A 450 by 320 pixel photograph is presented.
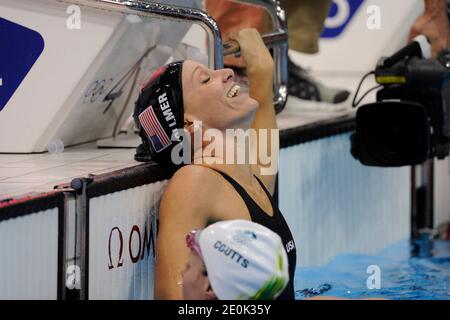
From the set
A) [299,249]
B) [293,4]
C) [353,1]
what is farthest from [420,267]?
[353,1]

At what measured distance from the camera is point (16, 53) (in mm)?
3357

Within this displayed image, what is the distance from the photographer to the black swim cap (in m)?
3.00

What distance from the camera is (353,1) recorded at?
6660 millimetres

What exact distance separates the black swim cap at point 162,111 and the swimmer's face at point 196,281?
22.4 inches

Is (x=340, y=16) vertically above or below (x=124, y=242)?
above

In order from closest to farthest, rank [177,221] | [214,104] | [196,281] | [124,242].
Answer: [196,281] < [177,221] < [124,242] < [214,104]

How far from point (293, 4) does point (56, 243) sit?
2823 mm


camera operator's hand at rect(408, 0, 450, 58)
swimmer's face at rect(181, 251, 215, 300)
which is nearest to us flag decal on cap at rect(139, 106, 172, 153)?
swimmer's face at rect(181, 251, 215, 300)

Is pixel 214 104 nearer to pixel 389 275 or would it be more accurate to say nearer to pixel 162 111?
pixel 162 111

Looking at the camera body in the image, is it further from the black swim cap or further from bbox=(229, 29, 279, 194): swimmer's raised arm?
the black swim cap

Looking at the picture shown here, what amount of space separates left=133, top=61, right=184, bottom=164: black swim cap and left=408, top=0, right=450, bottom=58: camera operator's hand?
1.57 metres

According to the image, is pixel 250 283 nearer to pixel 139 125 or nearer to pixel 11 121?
pixel 139 125

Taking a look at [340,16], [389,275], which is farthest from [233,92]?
[340,16]

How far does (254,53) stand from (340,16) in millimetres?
3329
